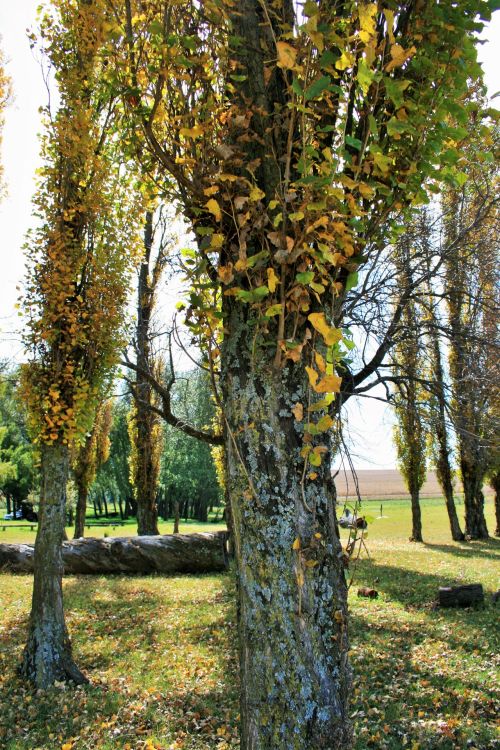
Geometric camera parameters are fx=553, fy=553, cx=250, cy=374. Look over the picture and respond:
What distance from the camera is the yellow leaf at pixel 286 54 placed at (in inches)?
93.9

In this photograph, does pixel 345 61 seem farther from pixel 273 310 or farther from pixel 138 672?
pixel 138 672

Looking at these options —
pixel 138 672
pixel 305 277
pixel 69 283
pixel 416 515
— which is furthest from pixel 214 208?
pixel 416 515

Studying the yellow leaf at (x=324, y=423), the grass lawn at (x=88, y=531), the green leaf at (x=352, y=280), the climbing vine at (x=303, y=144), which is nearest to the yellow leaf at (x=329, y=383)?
the climbing vine at (x=303, y=144)

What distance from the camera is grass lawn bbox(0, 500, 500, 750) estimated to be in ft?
16.3

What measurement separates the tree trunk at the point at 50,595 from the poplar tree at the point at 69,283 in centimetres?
1

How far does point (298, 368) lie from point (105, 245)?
5587mm

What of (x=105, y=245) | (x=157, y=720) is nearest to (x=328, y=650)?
(x=157, y=720)

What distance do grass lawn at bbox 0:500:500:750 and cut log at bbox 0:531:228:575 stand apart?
2.50m

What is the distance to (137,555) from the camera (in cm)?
1443

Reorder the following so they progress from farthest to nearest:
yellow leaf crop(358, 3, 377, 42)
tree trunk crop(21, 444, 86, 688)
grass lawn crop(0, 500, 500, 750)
Result: tree trunk crop(21, 444, 86, 688) < grass lawn crop(0, 500, 500, 750) < yellow leaf crop(358, 3, 377, 42)

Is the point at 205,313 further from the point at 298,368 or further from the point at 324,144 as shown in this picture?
the point at 324,144

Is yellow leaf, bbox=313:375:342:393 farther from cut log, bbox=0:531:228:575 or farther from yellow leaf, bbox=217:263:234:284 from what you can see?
cut log, bbox=0:531:228:575

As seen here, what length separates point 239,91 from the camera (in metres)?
2.94

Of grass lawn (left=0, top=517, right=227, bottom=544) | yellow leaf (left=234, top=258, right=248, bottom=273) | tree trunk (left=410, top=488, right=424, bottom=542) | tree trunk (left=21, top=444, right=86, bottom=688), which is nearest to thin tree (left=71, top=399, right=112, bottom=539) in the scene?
grass lawn (left=0, top=517, right=227, bottom=544)
